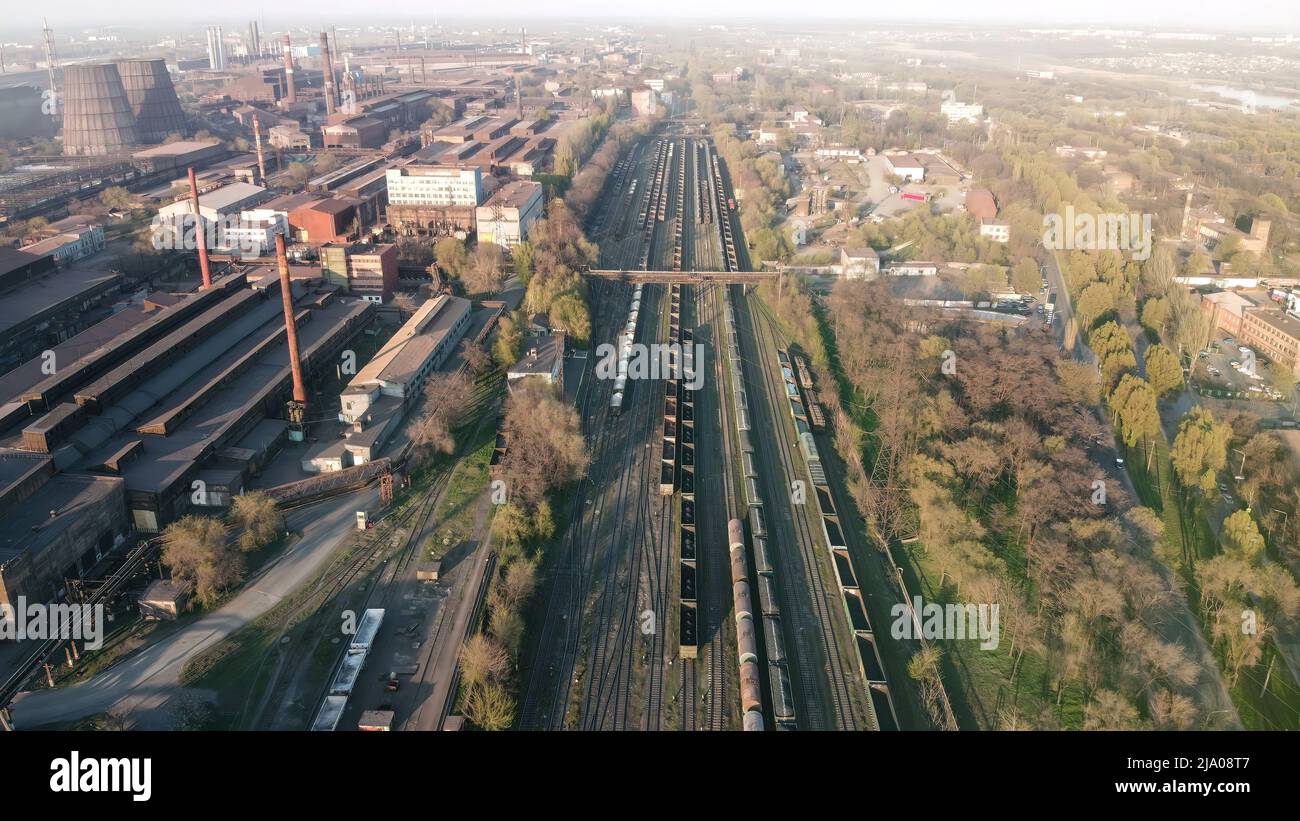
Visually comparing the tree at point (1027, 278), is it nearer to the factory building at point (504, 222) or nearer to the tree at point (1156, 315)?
the tree at point (1156, 315)

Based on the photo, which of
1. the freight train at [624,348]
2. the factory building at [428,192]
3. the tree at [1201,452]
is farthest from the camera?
the factory building at [428,192]

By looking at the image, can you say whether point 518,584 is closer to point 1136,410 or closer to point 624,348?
point 624,348

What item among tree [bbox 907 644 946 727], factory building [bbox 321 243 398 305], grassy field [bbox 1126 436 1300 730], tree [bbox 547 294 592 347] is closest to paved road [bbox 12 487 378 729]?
tree [bbox 547 294 592 347]

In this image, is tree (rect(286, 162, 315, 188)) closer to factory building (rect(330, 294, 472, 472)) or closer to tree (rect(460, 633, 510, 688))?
factory building (rect(330, 294, 472, 472))

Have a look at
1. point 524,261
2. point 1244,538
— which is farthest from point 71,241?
point 1244,538

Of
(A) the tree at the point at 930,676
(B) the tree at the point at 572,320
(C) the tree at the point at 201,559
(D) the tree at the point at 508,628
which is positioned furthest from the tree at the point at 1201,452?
(C) the tree at the point at 201,559

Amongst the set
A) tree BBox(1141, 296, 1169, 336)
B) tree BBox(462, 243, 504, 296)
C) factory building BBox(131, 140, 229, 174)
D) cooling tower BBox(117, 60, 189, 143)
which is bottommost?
tree BBox(1141, 296, 1169, 336)
